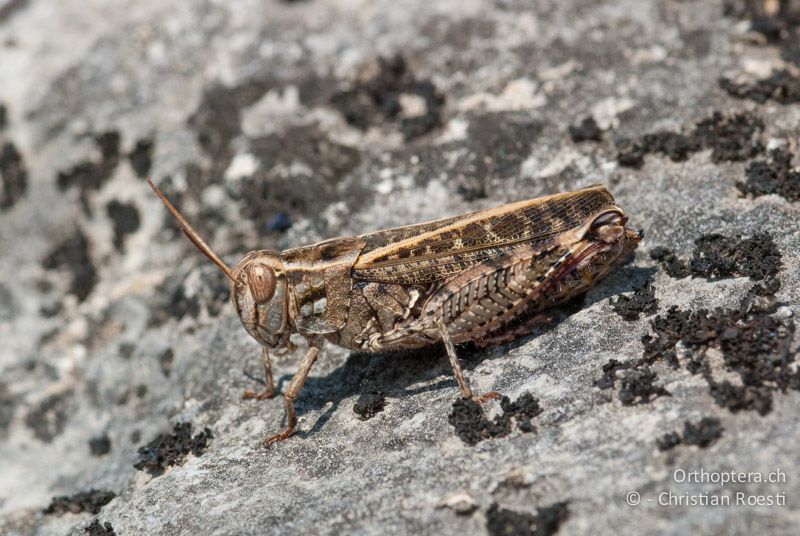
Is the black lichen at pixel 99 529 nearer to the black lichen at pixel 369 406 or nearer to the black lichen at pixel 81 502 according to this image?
the black lichen at pixel 81 502

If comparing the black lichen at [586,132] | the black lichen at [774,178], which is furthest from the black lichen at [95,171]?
the black lichen at [774,178]

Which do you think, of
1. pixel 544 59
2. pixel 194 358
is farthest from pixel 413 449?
pixel 544 59

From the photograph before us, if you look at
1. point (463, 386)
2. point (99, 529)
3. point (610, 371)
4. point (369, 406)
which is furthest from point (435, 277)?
point (99, 529)

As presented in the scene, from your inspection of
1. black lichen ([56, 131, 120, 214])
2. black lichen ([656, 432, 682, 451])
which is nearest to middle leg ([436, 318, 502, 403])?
black lichen ([656, 432, 682, 451])

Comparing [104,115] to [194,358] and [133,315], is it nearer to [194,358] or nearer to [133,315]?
[133,315]

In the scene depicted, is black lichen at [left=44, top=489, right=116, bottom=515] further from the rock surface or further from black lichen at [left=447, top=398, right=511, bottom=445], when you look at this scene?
black lichen at [left=447, top=398, right=511, bottom=445]
